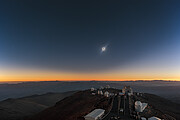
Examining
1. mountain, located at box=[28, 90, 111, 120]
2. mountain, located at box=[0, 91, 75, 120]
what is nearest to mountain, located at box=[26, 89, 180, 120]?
mountain, located at box=[28, 90, 111, 120]

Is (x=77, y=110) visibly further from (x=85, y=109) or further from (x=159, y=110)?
(x=159, y=110)

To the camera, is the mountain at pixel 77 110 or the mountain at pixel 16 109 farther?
the mountain at pixel 16 109

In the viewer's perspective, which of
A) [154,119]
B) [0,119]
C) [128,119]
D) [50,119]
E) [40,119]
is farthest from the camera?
[0,119]

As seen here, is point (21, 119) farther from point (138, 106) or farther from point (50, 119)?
point (138, 106)

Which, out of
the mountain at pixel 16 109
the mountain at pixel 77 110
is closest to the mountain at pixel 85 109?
the mountain at pixel 77 110

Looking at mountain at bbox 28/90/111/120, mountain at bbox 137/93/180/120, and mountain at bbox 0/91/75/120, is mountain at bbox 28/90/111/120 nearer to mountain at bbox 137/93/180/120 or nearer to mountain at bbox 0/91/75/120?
mountain at bbox 137/93/180/120

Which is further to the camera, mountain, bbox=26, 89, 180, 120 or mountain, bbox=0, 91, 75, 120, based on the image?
mountain, bbox=0, 91, 75, 120

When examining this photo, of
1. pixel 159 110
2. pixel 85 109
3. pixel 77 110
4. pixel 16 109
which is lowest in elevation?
pixel 16 109

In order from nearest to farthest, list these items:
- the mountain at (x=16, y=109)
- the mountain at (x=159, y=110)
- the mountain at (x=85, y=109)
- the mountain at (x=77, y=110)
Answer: the mountain at (x=85, y=109) → the mountain at (x=159, y=110) → the mountain at (x=77, y=110) → the mountain at (x=16, y=109)

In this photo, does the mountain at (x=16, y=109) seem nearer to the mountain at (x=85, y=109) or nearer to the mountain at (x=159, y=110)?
the mountain at (x=85, y=109)

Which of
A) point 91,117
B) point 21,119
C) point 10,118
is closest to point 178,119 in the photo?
point 91,117

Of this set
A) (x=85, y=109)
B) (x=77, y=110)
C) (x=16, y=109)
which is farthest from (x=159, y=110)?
(x=16, y=109)
